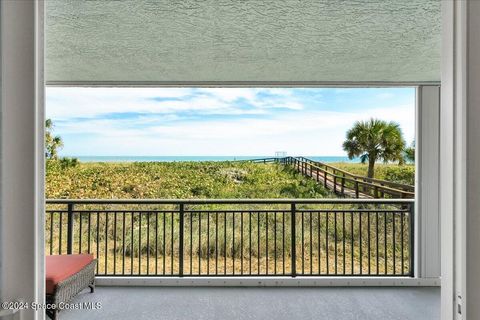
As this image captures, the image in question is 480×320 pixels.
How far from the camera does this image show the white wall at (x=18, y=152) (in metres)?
0.77

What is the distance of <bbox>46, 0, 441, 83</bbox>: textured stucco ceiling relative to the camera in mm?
1829

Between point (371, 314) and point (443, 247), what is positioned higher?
point (443, 247)

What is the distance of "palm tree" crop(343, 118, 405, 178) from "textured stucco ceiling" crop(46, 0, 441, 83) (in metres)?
1.60

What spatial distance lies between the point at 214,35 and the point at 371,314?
2.79m

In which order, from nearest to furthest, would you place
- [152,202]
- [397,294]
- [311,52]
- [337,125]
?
[311,52]
[397,294]
[152,202]
[337,125]

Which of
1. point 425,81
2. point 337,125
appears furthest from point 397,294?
point 337,125

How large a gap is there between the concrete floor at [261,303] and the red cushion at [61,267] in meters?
0.45

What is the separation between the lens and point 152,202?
3.78m

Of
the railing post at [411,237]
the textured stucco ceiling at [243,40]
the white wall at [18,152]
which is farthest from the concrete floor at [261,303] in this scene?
the white wall at [18,152]

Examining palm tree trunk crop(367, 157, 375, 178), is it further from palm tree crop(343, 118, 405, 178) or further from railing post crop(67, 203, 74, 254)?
railing post crop(67, 203, 74, 254)

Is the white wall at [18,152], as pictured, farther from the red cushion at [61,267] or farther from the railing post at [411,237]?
the railing post at [411,237]

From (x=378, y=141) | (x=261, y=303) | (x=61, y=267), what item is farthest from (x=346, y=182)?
(x=61, y=267)

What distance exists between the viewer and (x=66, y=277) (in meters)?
2.73
